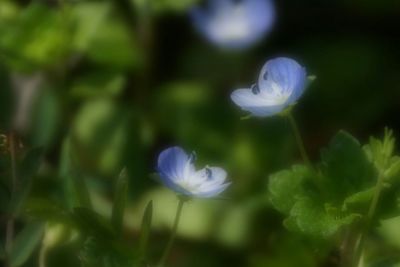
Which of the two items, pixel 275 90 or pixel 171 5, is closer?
pixel 275 90

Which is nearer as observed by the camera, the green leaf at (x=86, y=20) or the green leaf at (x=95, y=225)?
the green leaf at (x=95, y=225)

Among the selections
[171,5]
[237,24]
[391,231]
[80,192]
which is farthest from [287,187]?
[237,24]

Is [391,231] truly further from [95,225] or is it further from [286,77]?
[95,225]

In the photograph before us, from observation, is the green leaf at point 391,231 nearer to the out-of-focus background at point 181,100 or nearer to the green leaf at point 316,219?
the out-of-focus background at point 181,100

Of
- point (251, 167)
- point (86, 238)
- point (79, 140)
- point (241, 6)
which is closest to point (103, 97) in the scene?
point (79, 140)

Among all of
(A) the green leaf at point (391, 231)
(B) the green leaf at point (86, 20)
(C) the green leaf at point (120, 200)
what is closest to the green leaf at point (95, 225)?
(C) the green leaf at point (120, 200)

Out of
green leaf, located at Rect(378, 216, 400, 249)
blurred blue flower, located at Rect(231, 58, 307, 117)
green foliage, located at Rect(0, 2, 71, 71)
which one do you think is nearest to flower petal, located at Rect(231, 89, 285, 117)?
blurred blue flower, located at Rect(231, 58, 307, 117)

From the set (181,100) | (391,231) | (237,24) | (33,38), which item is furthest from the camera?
(237,24)
